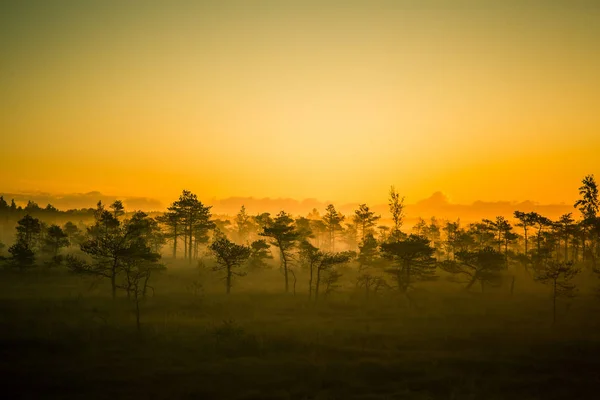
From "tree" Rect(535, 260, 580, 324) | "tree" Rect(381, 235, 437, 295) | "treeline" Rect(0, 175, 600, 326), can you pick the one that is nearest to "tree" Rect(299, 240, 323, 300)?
"treeline" Rect(0, 175, 600, 326)

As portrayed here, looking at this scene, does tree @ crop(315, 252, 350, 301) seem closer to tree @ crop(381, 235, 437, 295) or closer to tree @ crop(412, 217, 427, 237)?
tree @ crop(381, 235, 437, 295)

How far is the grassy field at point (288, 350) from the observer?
2088cm

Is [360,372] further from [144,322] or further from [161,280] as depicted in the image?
[161,280]

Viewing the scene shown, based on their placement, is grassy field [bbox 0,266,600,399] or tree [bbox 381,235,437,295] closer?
grassy field [bbox 0,266,600,399]

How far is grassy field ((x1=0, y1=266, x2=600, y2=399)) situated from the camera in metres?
20.9

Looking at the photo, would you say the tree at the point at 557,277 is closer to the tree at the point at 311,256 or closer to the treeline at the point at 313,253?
the treeline at the point at 313,253

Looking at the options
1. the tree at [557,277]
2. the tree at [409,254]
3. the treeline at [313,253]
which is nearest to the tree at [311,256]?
the treeline at [313,253]

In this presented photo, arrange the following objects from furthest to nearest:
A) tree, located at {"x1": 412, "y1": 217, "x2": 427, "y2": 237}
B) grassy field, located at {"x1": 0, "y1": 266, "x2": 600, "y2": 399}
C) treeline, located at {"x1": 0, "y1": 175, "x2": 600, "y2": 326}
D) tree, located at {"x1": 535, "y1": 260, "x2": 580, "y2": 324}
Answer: tree, located at {"x1": 412, "y1": 217, "x2": 427, "y2": 237} → treeline, located at {"x1": 0, "y1": 175, "x2": 600, "y2": 326} → tree, located at {"x1": 535, "y1": 260, "x2": 580, "y2": 324} → grassy field, located at {"x1": 0, "y1": 266, "x2": 600, "y2": 399}

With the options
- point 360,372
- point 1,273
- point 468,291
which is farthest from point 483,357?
point 1,273

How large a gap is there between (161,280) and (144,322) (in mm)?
25808

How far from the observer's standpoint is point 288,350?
89.0ft

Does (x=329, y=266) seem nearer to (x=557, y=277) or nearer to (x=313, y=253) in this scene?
(x=313, y=253)

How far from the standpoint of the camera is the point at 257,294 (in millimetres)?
50156

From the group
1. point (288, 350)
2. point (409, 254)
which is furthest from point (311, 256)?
point (288, 350)
